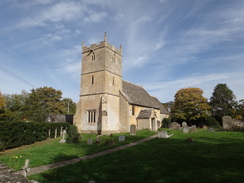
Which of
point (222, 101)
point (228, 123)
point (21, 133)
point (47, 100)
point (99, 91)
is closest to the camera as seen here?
point (21, 133)

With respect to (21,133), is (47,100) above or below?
above

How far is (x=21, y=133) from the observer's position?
22.9 meters

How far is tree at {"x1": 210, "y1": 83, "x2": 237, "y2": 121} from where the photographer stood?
152 ft

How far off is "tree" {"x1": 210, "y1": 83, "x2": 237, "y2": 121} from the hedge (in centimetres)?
4164

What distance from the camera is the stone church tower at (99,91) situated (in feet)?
88.5

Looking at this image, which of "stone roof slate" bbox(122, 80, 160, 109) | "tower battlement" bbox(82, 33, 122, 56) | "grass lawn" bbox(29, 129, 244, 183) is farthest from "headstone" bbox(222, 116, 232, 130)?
"tower battlement" bbox(82, 33, 122, 56)

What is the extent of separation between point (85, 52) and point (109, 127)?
13.7 metres

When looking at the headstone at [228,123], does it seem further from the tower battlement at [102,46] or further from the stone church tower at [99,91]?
the tower battlement at [102,46]

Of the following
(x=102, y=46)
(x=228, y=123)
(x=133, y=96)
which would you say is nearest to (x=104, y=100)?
(x=133, y=96)

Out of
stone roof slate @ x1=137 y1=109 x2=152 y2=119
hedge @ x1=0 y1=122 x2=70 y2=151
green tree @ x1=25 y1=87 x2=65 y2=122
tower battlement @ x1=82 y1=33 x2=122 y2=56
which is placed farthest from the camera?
green tree @ x1=25 y1=87 x2=65 y2=122

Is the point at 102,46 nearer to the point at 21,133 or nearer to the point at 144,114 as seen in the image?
the point at 144,114

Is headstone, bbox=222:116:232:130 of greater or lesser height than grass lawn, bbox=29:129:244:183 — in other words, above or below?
above

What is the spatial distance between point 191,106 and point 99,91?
2174 cm

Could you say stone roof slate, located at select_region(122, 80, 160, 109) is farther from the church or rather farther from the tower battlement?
the tower battlement
